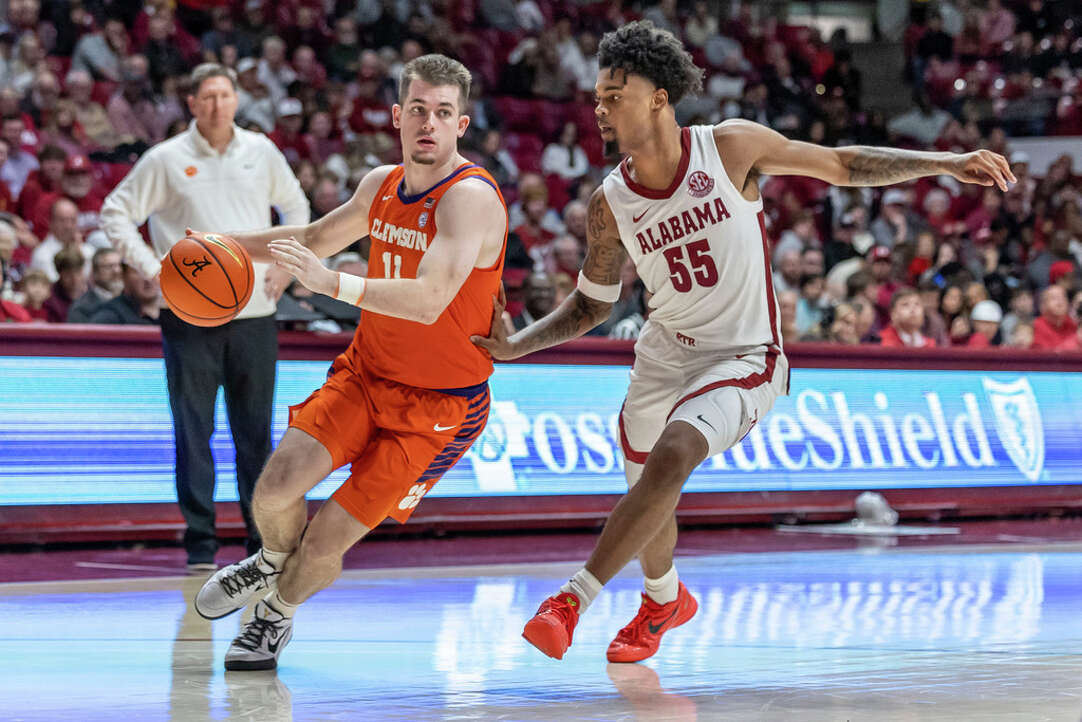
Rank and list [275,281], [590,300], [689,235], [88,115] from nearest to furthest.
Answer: [689,235] < [590,300] < [275,281] < [88,115]

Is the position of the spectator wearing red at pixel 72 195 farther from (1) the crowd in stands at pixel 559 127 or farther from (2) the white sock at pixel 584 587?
(2) the white sock at pixel 584 587

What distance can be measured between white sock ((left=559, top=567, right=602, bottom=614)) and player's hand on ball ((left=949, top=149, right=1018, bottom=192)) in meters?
1.77

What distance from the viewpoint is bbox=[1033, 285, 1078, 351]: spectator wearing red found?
13.3m

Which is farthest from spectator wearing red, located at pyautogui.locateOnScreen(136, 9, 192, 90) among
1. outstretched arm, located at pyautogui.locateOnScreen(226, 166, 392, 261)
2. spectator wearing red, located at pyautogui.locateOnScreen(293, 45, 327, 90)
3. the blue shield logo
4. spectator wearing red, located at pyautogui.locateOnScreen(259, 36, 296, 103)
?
outstretched arm, located at pyautogui.locateOnScreen(226, 166, 392, 261)

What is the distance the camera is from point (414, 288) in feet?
15.4

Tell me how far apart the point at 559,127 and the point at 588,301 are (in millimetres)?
12342

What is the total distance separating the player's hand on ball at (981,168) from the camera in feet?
15.9

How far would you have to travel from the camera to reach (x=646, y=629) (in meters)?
5.36

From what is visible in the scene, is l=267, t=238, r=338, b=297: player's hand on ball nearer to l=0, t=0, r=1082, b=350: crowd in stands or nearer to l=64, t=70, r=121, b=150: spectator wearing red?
l=0, t=0, r=1082, b=350: crowd in stands

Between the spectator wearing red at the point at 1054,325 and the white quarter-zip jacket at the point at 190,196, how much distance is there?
316 inches

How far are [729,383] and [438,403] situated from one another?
100 centimetres

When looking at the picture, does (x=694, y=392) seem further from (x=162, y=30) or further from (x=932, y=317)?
(x=162, y=30)

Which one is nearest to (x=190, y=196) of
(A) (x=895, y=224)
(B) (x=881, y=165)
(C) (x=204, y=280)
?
(C) (x=204, y=280)

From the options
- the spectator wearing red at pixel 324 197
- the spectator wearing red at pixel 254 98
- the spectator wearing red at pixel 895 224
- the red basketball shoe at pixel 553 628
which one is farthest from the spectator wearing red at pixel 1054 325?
the red basketball shoe at pixel 553 628
